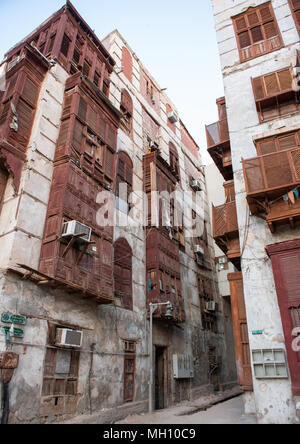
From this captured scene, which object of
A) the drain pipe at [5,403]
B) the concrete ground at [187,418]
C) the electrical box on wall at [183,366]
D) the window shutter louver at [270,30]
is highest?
the window shutter louver at [270,30]

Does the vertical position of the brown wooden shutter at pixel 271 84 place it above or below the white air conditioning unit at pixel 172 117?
below

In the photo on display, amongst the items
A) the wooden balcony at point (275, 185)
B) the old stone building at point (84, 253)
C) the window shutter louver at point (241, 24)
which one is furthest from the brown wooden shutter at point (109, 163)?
the window shutter louver at point (241, 24)

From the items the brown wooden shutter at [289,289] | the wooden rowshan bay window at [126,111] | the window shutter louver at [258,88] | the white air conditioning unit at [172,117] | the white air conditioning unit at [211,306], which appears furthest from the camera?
the white air conditioning unit at [172,117]

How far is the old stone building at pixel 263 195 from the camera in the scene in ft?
30.8

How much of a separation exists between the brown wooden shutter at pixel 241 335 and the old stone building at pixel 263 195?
33mm

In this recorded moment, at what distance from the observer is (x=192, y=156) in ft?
95.1

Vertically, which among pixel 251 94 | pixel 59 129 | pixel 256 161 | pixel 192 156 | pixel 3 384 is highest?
pixel 192 156

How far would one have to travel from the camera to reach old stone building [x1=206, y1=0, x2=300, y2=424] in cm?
938

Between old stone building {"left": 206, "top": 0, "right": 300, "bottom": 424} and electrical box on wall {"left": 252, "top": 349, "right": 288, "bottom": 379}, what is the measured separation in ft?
0.09

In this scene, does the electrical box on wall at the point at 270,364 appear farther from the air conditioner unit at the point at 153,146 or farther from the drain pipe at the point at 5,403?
the air conditioner unit at the point at 153,146

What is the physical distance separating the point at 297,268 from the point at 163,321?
847 cm

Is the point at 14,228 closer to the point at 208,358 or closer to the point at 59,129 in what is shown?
the point at 59,129

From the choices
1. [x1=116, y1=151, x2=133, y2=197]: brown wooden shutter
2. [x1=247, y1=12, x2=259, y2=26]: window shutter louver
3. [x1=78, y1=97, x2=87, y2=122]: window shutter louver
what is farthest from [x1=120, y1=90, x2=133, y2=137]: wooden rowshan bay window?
[x1=247, y1=12, x2=259, y2=26]: window shutter louver
